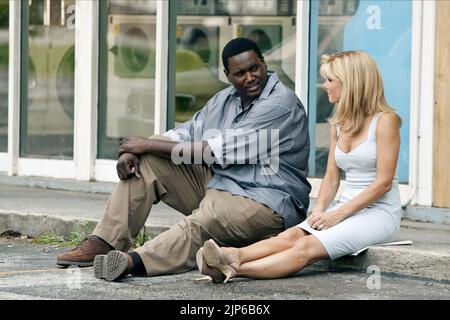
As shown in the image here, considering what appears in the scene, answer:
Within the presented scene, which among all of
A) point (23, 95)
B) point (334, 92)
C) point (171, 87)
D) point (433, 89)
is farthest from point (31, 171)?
point (334, 92)

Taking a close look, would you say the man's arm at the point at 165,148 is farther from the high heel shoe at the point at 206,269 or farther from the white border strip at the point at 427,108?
the white border strip at the point at 427,108

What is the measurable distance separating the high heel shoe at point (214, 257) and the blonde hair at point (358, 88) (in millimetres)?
1055

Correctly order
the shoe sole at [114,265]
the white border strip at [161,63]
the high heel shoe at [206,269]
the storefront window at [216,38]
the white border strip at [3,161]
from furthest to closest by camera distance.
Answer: the white border strip at [3,161]
the white border strip at [161,63]
the storefront window at [216,38]
the shoe sole at [114,265]
the high heel shoe at [206,269]

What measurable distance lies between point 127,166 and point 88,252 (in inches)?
21.0

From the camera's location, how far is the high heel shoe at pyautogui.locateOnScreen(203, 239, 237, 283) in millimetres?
6171

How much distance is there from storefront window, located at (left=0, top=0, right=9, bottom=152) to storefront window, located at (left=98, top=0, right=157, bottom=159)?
1257 mm

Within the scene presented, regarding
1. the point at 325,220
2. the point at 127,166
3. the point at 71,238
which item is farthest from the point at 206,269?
the point at 71,238

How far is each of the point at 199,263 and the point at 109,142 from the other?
479 cm

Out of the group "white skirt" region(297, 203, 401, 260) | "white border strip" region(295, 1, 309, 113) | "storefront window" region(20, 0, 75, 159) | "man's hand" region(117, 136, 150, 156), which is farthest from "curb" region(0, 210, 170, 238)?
"storefront window" region(20, 0, 75, 159)

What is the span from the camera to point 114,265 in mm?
6379

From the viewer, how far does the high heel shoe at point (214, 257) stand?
20.2ft

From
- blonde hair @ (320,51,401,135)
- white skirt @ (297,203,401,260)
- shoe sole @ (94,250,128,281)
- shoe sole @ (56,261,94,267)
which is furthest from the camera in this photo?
shoe sole @ (56,261,94,267)

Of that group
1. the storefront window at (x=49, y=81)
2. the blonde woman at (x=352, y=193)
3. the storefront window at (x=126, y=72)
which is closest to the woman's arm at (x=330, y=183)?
the blonde woman at (x=352, y=193)

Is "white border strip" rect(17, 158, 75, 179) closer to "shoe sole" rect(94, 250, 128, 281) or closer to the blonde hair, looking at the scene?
"shoe sole" rect(94, 250, 128, 281)
